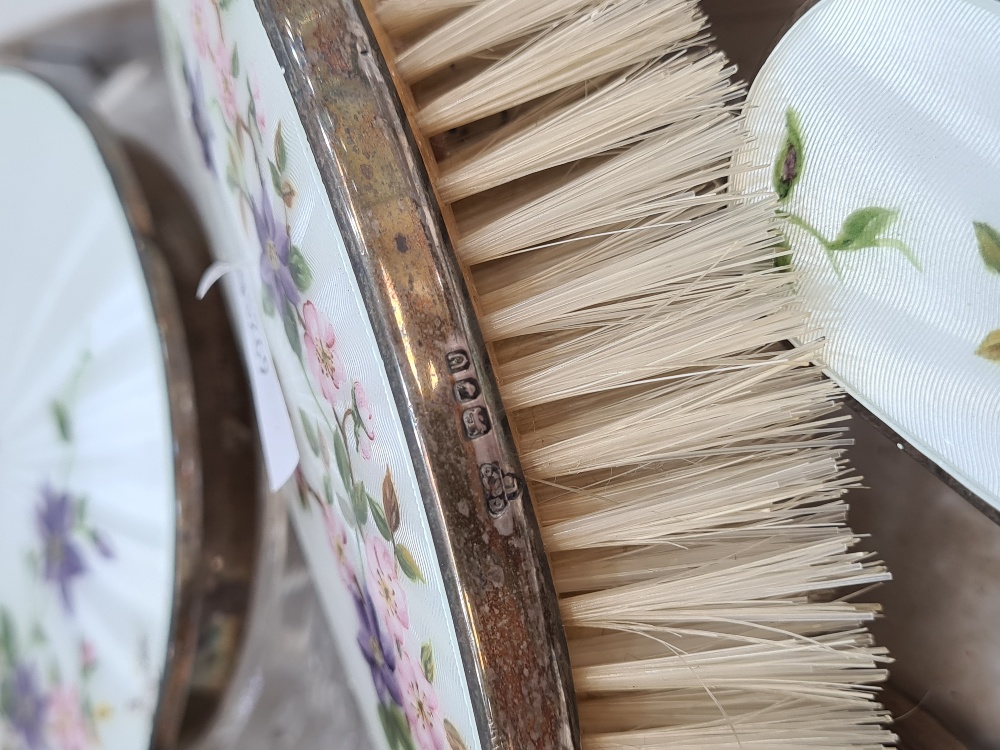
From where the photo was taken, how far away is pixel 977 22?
0.27 meters

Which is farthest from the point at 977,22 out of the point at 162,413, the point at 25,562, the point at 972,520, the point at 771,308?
the point at 25,562

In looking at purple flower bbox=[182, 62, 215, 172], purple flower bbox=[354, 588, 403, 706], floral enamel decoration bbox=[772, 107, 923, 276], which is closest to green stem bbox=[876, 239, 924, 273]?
floral enamel decoration bbox=[772, 107, 923, 276]

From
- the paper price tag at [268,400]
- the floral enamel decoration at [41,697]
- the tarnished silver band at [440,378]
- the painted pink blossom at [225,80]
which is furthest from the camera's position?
the floral enamel decoration at [41,697]

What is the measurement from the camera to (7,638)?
2.10ft

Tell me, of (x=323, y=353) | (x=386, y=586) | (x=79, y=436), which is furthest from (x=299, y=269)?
(x=79, y=436)

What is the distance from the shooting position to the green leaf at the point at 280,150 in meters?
0.31

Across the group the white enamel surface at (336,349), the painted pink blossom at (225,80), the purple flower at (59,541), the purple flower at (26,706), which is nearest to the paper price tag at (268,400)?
the white enamel surface at (336,349)

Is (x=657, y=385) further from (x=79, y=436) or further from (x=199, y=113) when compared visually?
(x=79, y=436)

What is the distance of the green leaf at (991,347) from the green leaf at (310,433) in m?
0.30

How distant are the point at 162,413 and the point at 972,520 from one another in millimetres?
518

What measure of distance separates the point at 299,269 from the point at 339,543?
169 mm

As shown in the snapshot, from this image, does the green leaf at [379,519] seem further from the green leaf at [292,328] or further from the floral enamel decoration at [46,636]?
the floral enamel decoration at [46,636]

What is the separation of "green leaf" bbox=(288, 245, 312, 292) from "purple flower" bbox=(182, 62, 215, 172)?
20cm

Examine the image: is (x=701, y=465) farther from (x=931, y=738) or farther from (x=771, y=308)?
(x=931, y=738)
